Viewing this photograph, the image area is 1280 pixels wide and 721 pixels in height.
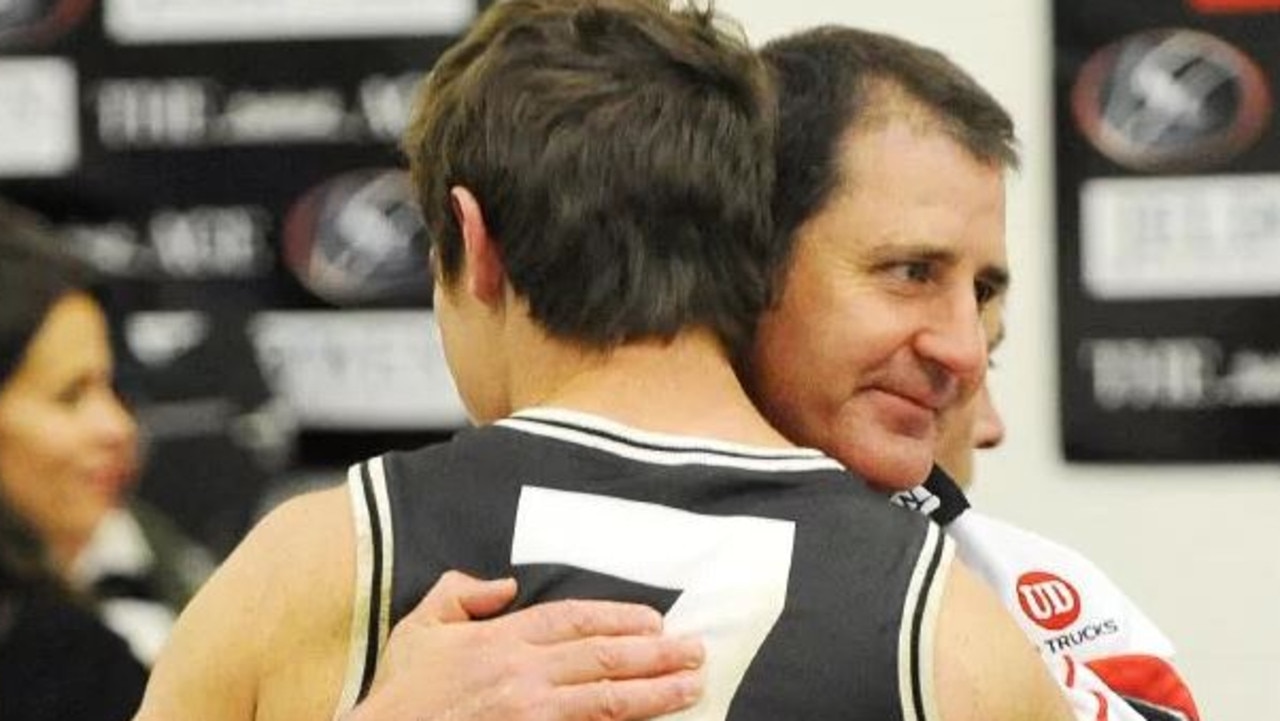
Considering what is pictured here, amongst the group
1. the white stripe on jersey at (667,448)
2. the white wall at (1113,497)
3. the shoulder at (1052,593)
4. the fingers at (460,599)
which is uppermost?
the white stripe on jersey at (667,448)

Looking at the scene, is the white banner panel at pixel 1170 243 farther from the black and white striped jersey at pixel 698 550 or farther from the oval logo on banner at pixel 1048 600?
the black and white striped jersey at pixel 698 550

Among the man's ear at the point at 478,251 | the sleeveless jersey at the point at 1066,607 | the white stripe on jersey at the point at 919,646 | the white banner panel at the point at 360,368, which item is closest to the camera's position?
the white stripe on jersey at the point at 919,646

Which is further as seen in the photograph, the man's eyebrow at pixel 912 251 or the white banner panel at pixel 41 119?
the white banner panel at pixel 41 119

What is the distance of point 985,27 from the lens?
3064 mm

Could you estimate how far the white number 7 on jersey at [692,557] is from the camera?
4.62 feet

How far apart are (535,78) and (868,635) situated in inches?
14.3

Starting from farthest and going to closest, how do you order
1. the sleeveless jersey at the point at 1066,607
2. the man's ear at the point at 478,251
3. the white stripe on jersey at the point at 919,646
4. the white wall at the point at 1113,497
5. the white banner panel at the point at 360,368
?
the white banner panel at the point at 360,368
the white wall at the point at 1113,497
the sleeveless jersey at the point at 1066,607
the man's ear at the point at 478,251
the white stripe on jersey at the point at 919,646

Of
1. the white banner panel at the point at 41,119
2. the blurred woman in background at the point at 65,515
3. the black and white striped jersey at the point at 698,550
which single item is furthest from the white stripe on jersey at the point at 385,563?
the white banner panel at the point at 41,119

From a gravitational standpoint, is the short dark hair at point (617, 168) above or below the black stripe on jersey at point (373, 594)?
above

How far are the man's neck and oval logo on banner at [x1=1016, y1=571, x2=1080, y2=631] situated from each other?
32 cm

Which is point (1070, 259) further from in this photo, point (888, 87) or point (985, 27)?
point (888, 87)

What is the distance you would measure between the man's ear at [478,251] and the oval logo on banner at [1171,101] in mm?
1665

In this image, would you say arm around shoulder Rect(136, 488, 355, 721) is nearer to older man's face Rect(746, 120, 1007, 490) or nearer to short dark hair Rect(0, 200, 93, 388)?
older man's face Rect(746, 120, 1007, 490)

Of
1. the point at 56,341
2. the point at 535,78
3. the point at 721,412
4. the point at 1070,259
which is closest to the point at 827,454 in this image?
the point at 721,412
